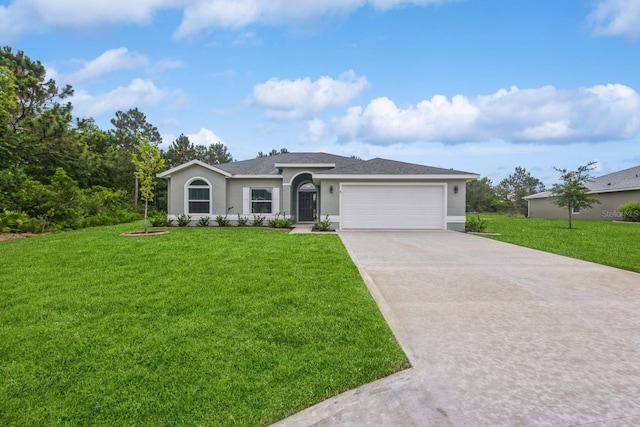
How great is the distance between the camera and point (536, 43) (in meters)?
13.8

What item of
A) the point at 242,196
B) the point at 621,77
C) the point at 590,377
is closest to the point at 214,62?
the point at 242,196

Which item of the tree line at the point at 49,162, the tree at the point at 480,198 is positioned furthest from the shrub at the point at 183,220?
the tree at the point at 480,198

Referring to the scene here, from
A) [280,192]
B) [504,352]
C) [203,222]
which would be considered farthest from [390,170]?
[504,352]

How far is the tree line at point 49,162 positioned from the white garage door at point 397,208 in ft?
29.5

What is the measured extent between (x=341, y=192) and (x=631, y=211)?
18704mm

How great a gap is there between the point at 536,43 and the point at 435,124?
34.3ft

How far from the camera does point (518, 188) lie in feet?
141

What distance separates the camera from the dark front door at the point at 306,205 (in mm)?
19359

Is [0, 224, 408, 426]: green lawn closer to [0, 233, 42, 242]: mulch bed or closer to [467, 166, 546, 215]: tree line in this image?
Result: [0, 233, 42, 242]: mulch bed

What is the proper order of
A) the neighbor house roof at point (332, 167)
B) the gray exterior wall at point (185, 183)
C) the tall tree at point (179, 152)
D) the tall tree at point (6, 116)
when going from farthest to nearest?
the tall tree at point (179, 152)
the gray exterior wall at point (185, 183)
the neighbor house roof at point (332, 167)
the tall tree at point (6, 116)

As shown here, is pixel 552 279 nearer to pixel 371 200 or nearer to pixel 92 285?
pixel 92 285

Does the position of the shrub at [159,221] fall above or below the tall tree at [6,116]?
below

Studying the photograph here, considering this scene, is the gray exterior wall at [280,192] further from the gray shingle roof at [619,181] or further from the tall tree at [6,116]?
the gray shingle roof at [619,181]

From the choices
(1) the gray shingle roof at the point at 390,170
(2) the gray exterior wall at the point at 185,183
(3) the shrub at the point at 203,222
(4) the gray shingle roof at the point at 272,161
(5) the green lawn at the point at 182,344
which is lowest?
(5) the green lawn at the point at 182,344
